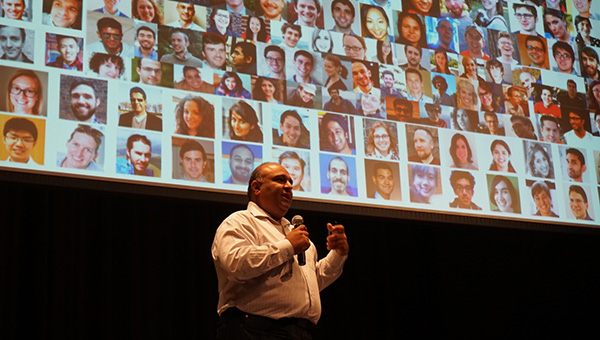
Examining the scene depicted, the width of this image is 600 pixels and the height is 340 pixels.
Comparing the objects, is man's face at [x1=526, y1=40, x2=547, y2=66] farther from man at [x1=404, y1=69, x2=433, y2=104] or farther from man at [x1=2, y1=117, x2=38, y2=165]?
man at [x1=2, y1=117, x2=38, y2=165]

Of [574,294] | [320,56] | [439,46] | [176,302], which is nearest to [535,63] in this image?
[439,46]

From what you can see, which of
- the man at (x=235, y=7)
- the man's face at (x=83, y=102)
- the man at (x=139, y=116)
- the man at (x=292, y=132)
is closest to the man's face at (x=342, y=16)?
the man at (x=235, y=7)

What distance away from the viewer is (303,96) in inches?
155

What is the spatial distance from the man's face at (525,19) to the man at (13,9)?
2713 millimetres

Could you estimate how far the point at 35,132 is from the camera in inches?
132

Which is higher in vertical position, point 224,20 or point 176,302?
point 224,20

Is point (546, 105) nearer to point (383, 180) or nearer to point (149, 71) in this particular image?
point (383, 180)

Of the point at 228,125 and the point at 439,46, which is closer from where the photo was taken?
the point at 228,125

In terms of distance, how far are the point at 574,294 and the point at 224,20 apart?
3043 mm

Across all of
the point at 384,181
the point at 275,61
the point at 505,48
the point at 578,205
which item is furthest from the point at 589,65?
the point at 275,61

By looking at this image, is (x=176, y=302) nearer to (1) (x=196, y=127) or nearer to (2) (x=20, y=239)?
(2) (x=20, y=239)

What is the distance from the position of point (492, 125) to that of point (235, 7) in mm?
1507

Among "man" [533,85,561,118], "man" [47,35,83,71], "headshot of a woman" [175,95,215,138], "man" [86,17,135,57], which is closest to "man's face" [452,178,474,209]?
"man" [533,85,561,118]

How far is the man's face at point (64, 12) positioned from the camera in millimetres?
3514
